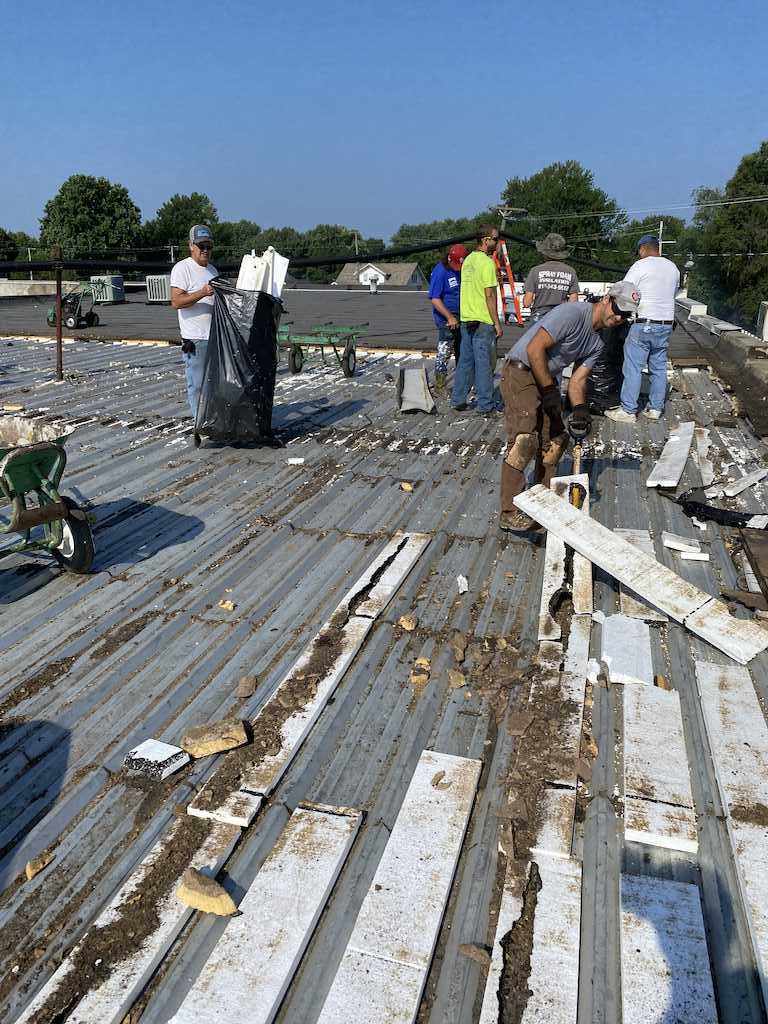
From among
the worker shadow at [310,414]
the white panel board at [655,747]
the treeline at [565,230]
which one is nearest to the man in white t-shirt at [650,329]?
the worker shadow at [310,414]

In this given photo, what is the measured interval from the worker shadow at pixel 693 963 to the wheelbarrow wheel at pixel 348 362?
840 cm

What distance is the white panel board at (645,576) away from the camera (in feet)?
11.1

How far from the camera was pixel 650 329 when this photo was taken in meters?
7.29

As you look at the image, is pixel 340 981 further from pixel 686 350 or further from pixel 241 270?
pixel 686 350

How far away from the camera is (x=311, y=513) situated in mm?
5199

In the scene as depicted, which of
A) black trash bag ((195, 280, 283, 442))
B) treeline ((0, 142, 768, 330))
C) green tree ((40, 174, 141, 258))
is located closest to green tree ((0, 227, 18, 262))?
treeline ((0, 142, 768, 330))

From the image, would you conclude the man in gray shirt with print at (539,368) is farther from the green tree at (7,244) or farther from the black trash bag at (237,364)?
the green tree at (7,244)

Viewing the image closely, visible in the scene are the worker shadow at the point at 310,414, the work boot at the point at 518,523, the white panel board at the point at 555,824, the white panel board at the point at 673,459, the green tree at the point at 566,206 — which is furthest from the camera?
the green tree at the point at 566,206

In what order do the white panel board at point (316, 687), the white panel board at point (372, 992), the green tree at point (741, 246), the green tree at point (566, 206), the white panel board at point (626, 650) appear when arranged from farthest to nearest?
the green tree at point (566, 206) < the green tree at point (741, 246) < the white panel board at point (626, 650) < the white panel board at point (316, 687) < the white panel board at point (372, 992)

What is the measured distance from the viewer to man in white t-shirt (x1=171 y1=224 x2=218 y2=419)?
6.15 meters

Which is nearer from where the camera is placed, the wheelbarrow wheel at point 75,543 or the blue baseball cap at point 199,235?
the wheelbarrow wheel at point 75,543

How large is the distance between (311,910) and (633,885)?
974 mm

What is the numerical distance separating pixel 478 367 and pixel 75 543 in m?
4.99

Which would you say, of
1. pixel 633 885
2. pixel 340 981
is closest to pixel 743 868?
pixel 633 885
